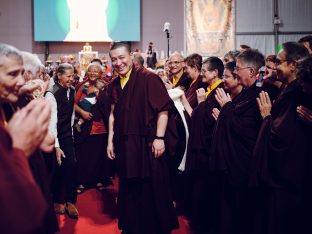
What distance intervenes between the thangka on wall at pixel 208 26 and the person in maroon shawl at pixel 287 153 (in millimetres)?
8524

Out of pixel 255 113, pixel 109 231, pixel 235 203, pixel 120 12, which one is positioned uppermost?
pixel 120 12

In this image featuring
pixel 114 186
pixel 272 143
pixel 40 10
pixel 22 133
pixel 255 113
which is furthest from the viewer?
pixel 40 10

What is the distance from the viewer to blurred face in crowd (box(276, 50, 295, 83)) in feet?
8.11

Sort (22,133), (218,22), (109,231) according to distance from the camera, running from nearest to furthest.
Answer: (22,133)
(109,231)
(218,22)

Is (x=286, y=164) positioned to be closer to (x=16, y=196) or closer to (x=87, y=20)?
(x=16, y=196)

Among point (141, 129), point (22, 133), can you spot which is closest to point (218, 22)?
point (141, 129)

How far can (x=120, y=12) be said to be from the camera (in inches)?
408

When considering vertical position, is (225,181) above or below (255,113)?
below

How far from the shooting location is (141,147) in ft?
10.0

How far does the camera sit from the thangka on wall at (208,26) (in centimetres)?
1085

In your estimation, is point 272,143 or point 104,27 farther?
point 104,27

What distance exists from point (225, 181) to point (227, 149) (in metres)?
0.31

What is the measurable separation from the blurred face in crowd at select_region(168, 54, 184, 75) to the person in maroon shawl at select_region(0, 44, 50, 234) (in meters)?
3.17

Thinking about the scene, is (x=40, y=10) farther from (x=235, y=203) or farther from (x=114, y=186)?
(x=235, y=203)
